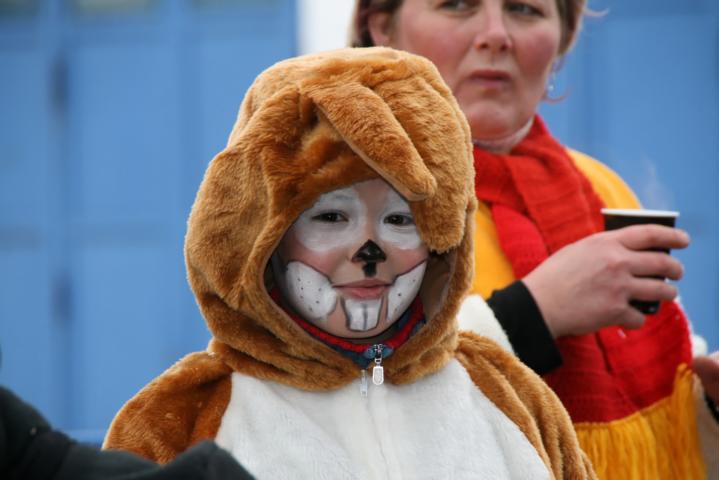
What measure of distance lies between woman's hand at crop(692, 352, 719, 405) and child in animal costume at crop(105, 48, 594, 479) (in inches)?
17.6

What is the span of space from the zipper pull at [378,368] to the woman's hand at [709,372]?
2.10 feet

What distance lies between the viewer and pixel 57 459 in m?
0.90

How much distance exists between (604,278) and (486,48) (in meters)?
0.42

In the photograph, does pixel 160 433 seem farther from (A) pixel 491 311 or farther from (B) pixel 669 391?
(B) pixel 669 391

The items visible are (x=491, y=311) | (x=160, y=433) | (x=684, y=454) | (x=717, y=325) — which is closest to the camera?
(x=160, y=433)

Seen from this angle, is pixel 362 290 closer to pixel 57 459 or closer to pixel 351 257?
pixel 351 257

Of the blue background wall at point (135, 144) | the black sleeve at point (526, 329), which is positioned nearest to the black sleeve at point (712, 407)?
the black sleeve at point (526, 329)

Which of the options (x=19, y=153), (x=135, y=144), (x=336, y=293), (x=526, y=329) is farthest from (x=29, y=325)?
(x=336, y=293)

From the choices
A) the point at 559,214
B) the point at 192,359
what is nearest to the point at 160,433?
the point at 192,359

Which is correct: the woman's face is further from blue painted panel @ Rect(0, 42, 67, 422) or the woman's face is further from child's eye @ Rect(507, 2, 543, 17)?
blue painted panel @ Rect(0, 42, 67, 422)

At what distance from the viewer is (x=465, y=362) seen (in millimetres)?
1518

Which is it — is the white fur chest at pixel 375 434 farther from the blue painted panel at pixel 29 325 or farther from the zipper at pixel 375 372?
the blue painted panel at pixel 29 325

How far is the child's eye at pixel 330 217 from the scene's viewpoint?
139 cm

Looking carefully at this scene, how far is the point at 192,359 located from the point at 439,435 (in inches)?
12.8
